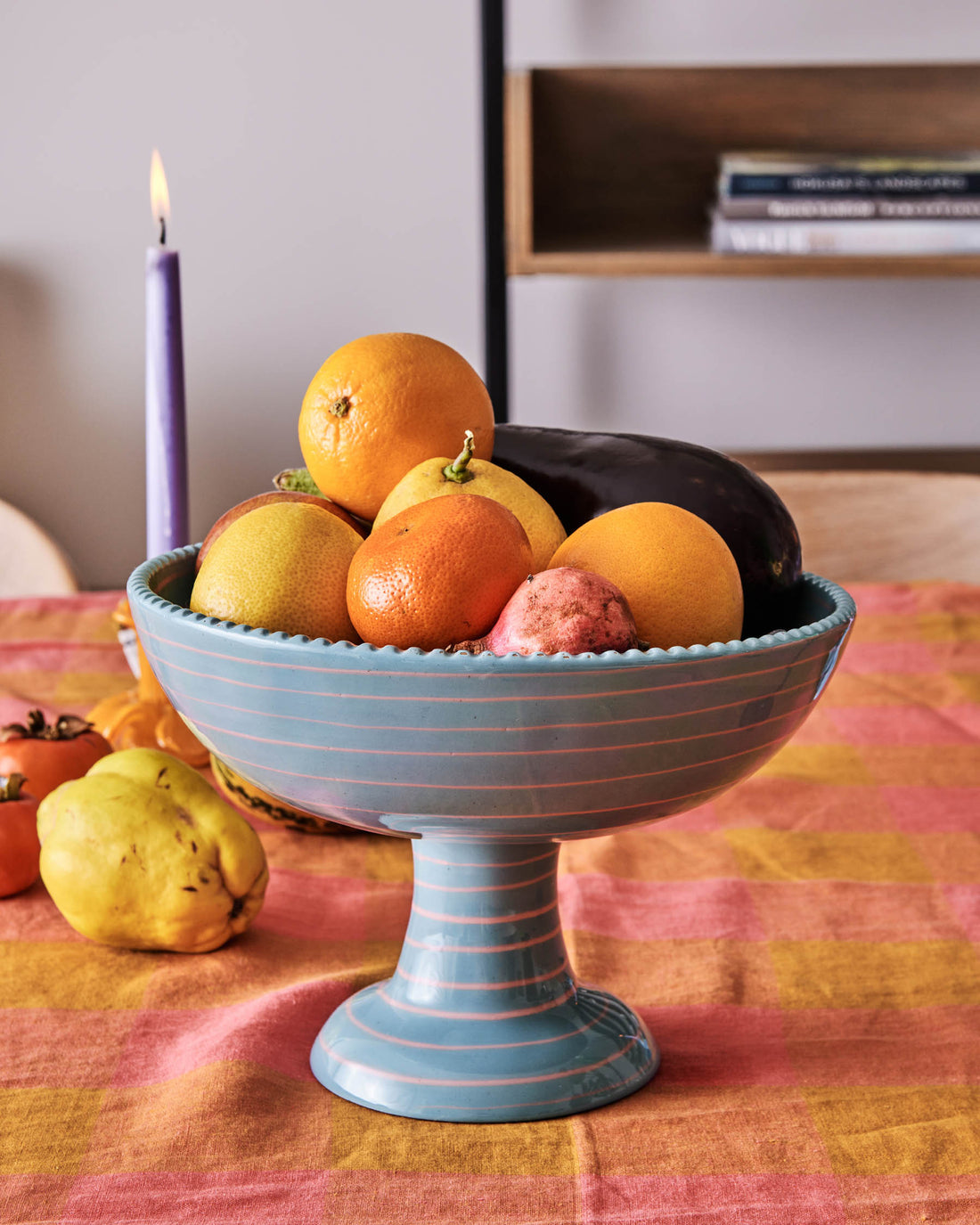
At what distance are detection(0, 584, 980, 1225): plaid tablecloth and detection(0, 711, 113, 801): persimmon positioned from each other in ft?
0.25

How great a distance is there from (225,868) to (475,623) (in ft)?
0.69

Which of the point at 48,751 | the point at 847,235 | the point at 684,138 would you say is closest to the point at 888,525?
the point at 847,235

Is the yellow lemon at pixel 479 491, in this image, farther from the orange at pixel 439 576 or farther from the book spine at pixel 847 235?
the book spine at pixel 847 235

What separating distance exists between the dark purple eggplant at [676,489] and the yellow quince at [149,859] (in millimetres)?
210

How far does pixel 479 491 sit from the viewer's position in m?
0.47

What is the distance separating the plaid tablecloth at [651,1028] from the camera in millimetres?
405

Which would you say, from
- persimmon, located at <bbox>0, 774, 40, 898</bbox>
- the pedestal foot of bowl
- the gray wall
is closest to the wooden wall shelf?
the gray wall

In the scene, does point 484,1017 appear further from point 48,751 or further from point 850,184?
point 850,184

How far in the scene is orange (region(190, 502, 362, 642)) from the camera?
0.44 meters

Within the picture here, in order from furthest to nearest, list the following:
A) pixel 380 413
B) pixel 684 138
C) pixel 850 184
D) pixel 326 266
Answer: pixel 326 266 < pixel 684 138 < pixel 850 184 < pixel 380 413

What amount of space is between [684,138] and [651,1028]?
1.46 metres

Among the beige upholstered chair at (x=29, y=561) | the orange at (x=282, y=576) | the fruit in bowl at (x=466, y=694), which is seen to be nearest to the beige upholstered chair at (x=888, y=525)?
the beige upholstered chair at (x=29, y=561)

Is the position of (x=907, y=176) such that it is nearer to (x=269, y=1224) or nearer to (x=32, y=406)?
(x=32, y=406)

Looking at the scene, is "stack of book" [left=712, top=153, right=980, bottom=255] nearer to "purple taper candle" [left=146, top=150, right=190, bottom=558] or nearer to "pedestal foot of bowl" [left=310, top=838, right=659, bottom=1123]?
"purple taper candle" [left=146, top=150, right=190, bottom=558]
